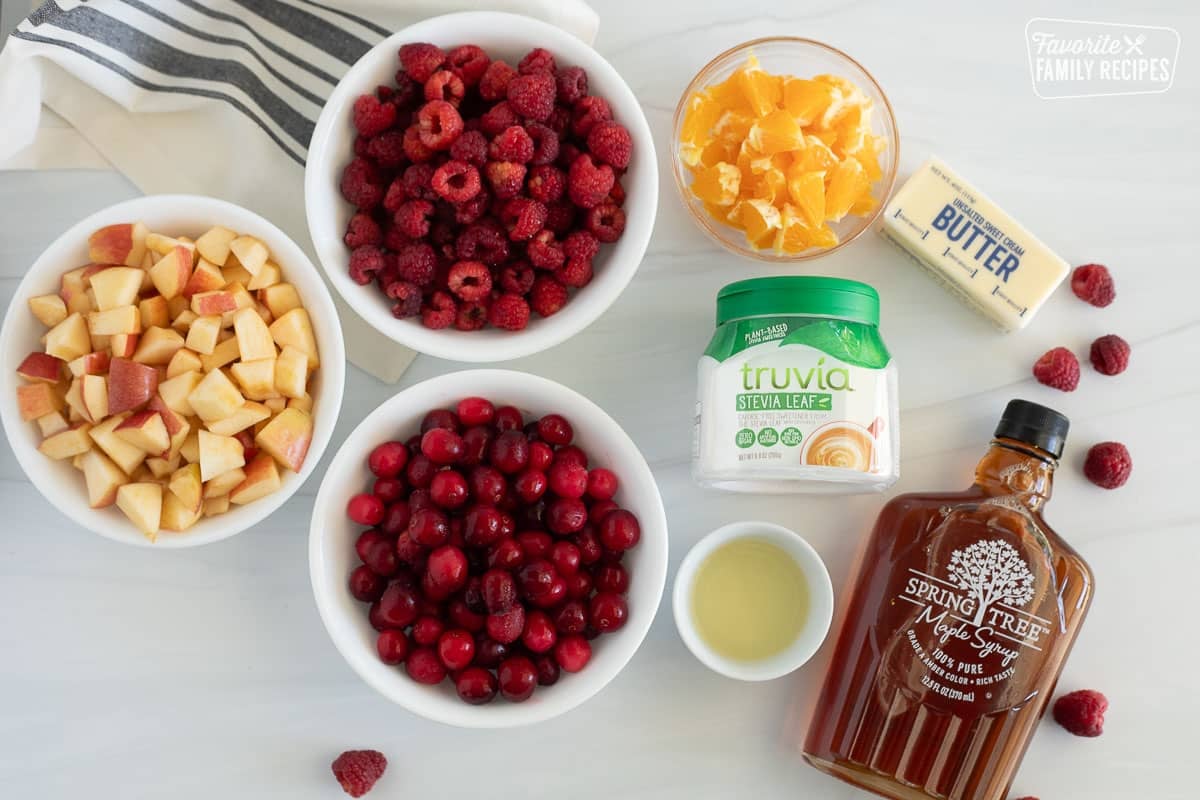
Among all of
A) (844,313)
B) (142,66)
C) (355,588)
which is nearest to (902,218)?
(844,313)

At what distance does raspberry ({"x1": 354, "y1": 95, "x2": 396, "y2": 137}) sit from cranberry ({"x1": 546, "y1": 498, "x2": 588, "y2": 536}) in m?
0.46

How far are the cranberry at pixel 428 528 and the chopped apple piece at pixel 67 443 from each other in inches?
14.0

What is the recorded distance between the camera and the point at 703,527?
1.21 m

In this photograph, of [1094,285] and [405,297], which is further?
[1094,285]

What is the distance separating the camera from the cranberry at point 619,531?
40.9 inches

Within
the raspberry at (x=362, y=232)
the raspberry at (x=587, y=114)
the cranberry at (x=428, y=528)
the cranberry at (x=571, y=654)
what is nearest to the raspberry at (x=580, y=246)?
the raspberry at (x=587, y=114)

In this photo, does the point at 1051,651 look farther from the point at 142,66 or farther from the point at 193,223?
the point at 142,66

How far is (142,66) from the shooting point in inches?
46.7

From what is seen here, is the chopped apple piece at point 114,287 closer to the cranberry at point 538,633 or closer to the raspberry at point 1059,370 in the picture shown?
the cranberry at point 538,633

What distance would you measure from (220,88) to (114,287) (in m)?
0.34

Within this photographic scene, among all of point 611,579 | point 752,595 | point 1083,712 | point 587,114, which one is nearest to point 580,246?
point 587,114

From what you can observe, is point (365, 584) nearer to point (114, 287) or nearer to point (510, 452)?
point (510, 452)

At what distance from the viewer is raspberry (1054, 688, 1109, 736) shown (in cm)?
117

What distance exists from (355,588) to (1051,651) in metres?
0.80
